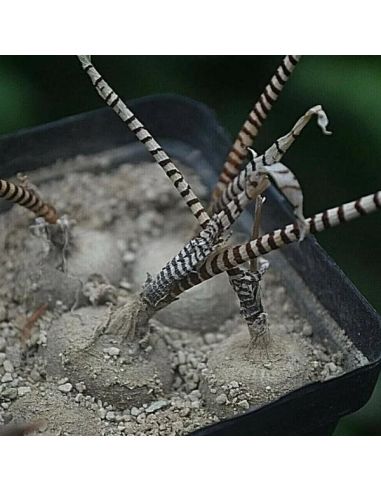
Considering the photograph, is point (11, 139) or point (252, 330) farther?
point (11, 139)

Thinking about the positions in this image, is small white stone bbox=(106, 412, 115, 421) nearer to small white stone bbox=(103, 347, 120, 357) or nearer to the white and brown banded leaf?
small white stone bbox=(103, 347, 120, 357)

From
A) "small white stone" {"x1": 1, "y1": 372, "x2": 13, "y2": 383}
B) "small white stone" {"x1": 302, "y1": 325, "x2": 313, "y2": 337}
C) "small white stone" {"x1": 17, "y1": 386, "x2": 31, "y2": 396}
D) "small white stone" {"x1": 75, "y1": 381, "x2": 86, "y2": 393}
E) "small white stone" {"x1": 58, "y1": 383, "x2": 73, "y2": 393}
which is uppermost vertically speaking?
"small white stone" {"x1": 1, "y1": 372, "x2": 13, "y2": 383}

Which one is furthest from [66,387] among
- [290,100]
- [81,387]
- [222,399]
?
[290,100]

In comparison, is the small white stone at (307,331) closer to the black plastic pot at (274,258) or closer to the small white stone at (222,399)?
the black plastic pot at (274,258)

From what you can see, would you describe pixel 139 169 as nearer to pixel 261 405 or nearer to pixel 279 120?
pixel 279 120

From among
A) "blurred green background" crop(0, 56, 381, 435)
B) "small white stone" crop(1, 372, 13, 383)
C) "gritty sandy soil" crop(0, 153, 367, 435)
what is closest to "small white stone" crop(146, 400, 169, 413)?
"gritty sandy soil" crop(0, 153, 367, 435)

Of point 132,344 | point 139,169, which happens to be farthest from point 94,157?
point 132,344

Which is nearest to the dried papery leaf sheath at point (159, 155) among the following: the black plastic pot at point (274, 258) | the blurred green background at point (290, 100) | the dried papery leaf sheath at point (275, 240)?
the dried papery leaf sheath at point (275, 240)
